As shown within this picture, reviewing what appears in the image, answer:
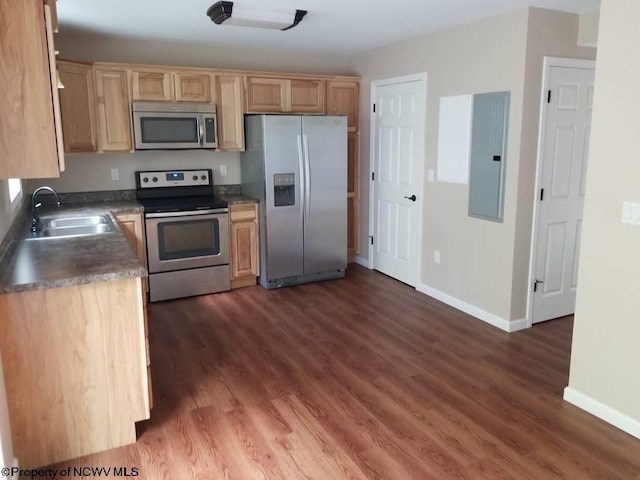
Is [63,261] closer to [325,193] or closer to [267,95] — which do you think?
[325,193]

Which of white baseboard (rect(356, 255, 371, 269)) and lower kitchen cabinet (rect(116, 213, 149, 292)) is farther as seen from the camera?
white baseboard (rect(356, 255, 371, 269))

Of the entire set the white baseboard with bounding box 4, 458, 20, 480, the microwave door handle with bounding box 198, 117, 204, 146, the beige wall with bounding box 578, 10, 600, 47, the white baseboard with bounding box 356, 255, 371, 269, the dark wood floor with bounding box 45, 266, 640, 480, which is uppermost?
the beige wall with bounding box 578, 10, 600, 47

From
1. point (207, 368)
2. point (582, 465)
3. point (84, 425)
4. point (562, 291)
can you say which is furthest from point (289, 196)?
point (582, 465)

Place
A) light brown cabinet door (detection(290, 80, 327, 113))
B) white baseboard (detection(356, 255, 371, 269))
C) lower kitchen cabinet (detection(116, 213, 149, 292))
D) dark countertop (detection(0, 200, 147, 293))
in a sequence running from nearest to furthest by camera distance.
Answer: dark countertop (detection(0, 200, 147, 293)) < lower kitchen cabinet (detection(116, 213, 149, 292)) < light brown cabinet door (detection(290, 80, 327, 113)) < white baseboard (detection(356, 255, 371, 269))

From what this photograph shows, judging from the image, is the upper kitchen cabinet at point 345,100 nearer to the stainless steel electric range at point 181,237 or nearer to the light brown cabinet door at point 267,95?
the light brown cabinet door at point 267,95

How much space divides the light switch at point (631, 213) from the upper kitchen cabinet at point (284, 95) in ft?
11.3

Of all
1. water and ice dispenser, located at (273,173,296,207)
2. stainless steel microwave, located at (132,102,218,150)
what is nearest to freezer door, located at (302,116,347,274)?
water and ice dispenser, located at (273,173,296,207)

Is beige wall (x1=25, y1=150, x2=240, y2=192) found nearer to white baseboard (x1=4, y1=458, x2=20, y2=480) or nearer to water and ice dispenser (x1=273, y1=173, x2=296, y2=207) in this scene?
water and ice dispenser (x1=273, y1=173, x2=296, y2=207)

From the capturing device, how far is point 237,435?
8.35 ft

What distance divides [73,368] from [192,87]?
312cm

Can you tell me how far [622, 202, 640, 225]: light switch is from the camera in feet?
8.00

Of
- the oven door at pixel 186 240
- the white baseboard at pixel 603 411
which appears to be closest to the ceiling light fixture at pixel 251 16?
the oven door at pixel 186 240

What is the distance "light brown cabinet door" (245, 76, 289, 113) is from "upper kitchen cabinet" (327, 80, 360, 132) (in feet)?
1.73

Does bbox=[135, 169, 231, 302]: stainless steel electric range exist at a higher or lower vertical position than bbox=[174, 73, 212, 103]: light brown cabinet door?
lower
